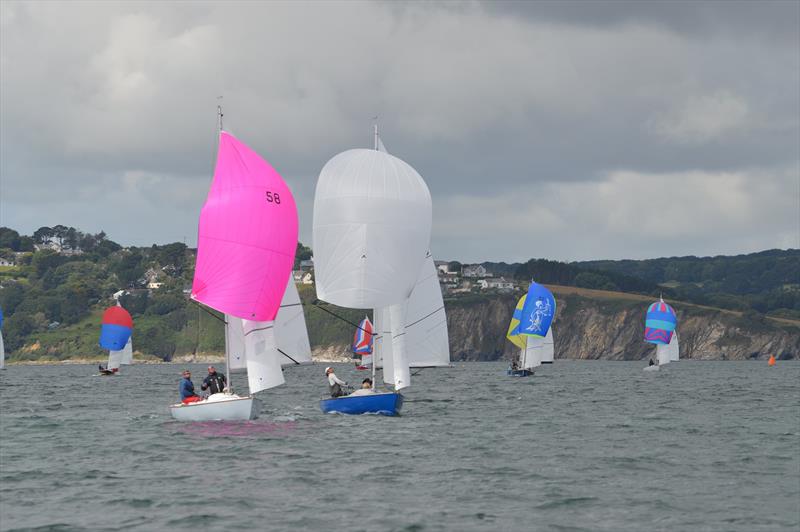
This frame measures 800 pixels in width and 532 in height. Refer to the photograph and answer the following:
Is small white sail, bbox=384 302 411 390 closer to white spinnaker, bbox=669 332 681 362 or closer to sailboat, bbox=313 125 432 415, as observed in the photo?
sailboat, bbox=313 125 432 415

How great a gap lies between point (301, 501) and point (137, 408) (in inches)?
1215

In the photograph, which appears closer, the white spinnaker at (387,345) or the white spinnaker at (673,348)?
the white spinnaker at (387,345)

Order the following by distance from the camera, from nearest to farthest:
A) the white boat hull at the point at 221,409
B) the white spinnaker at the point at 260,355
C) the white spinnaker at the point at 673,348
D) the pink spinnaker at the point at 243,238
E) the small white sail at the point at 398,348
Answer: the pink spinnaker at the point at 243,238 → the white boat hull at the point at 221,409 → the white spinnaker at the point at 260,355 → the small white sail at the point at 398,348 → the white spinnaker at the point at 673,348

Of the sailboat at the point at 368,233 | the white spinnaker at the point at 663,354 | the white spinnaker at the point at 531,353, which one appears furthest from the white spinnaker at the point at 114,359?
the sailboat at the point at 368,233

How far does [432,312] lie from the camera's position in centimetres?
6278

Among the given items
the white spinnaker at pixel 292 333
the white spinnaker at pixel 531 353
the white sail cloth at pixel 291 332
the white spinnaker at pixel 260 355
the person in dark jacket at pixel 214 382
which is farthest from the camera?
the white spinnaker at pixel 531 353

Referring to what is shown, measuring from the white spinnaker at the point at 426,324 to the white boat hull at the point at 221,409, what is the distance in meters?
20.8

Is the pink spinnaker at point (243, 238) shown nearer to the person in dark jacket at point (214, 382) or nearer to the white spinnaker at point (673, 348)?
the person in dark jacket at point (214, 382)

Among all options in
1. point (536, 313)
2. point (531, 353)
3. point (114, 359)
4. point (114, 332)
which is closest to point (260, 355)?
point (536, 313)

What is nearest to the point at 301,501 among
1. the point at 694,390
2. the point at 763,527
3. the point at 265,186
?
the point at 763,527

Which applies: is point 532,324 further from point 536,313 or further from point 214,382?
point 214,382

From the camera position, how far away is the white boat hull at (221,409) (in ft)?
131

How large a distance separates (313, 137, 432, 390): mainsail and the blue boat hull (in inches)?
146

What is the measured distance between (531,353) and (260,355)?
62.4 metres
